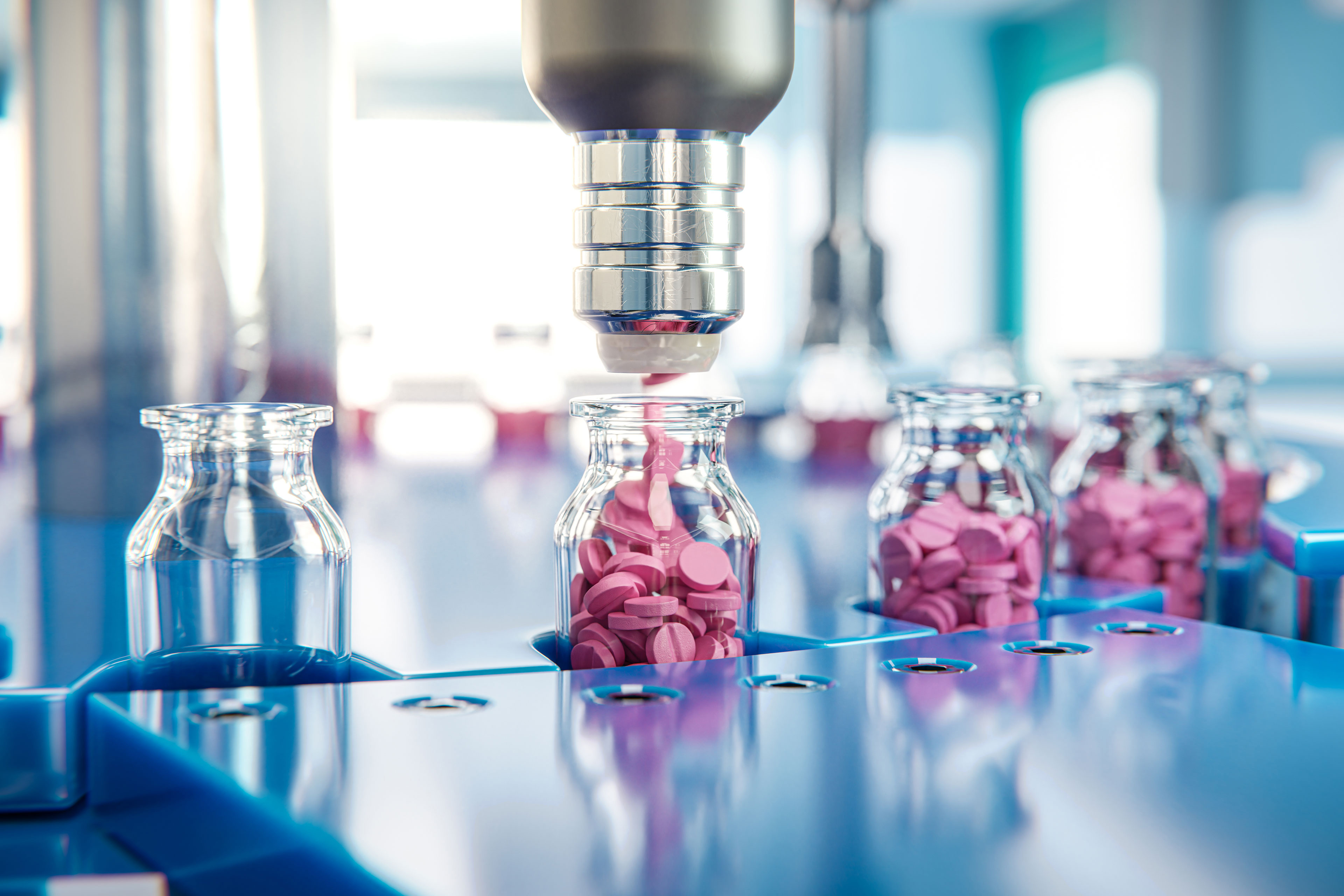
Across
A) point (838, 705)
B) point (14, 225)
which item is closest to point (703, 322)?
point (838, 705)

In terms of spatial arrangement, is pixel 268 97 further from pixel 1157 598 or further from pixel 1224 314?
pixel 1224 314

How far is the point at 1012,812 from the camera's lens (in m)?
0.38

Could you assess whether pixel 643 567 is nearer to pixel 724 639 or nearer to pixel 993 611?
pixel 724 639

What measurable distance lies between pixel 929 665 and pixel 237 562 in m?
0.29

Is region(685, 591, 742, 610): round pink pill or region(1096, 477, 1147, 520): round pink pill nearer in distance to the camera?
region(685, 591, 742, 610): round pink pill

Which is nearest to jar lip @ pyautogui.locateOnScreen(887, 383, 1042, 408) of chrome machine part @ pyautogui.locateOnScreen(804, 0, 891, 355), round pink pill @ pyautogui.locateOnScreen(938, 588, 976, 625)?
round pink pill @ pyautogui.locateOnScreen(938, 588, 976, 625)

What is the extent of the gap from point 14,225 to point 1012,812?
0.82 meters

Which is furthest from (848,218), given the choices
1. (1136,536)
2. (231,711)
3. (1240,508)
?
(231,711)

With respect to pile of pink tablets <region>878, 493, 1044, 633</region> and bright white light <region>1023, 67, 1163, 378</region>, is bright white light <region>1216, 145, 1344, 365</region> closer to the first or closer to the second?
bright white light <region>1023, 67, 1163, 378</region>

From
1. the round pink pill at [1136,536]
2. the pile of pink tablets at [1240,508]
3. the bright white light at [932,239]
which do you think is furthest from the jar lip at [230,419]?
the bright white light at [932,239]

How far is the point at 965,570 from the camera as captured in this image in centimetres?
66

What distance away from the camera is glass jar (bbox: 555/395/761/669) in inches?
22.1

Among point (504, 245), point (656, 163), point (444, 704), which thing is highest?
point (504, 245)

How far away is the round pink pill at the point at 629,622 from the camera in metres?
0.56
